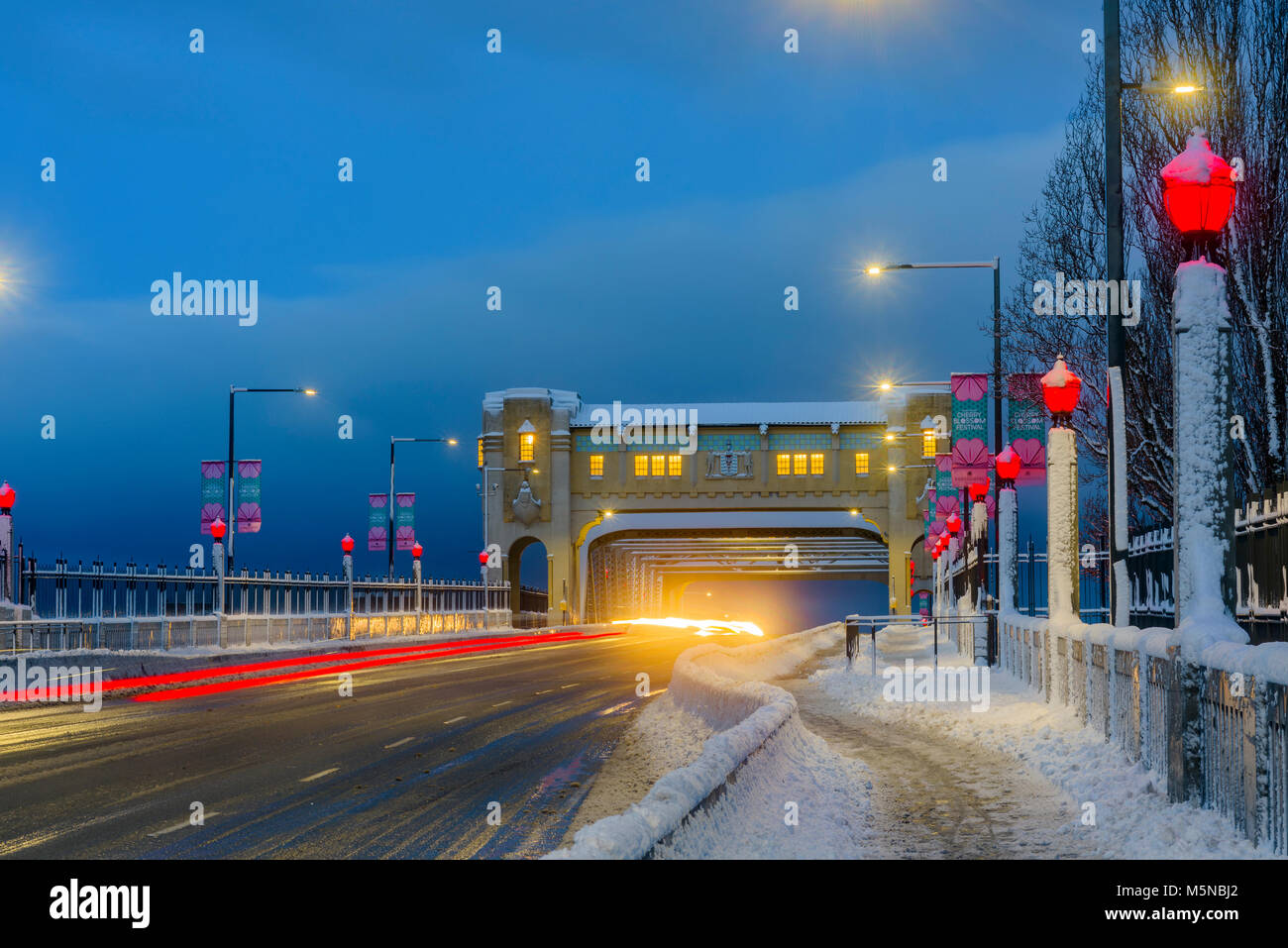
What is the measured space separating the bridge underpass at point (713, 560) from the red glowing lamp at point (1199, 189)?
79.0m

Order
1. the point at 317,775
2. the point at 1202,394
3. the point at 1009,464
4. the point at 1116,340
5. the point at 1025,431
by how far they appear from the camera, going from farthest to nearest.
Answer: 1. the point at 1025,431
2. the point at 1009,464
3. the point at 1116,340
4. the point at 317,775
5. the point at 1202,394

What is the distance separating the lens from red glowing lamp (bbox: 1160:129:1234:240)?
33.2 feet

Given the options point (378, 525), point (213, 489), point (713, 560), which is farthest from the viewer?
point (713, 560)

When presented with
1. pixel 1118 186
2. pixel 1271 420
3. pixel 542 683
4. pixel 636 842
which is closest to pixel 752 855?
pixel 636 842

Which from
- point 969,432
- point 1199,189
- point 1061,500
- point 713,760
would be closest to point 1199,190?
point 1199,189

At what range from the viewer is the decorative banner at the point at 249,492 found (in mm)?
48719

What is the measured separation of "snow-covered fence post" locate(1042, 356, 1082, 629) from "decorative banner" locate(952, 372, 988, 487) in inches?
528

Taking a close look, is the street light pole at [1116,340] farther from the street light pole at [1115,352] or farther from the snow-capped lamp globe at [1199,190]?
the snow-capped lamp globe at [1199,190]

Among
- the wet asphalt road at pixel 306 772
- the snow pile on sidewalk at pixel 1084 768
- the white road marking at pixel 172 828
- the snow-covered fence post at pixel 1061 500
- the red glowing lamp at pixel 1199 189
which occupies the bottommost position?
the wet asphalt road at pixel 306 772

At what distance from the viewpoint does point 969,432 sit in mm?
32281

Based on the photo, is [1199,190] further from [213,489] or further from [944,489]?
[213,489]

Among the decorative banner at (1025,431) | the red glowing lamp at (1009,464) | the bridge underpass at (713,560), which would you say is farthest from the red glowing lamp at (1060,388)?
the bridge underpass at (713,560)

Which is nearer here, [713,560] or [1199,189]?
[1199,189]

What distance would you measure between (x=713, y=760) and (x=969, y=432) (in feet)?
76.6
